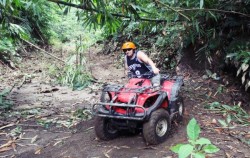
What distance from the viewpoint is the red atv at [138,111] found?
4.04 m

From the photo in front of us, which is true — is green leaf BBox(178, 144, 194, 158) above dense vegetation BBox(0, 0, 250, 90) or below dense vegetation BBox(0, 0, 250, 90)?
below

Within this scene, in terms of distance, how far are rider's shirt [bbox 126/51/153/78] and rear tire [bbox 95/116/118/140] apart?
1.08 m

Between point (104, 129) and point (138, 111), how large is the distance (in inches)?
24.0

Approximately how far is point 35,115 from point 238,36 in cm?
475

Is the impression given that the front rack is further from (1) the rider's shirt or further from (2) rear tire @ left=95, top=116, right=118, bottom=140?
(1) the rider's shirt

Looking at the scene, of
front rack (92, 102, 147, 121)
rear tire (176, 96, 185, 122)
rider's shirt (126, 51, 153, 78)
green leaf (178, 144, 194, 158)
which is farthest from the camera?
rider's shirt (126, 51, 153, 78)

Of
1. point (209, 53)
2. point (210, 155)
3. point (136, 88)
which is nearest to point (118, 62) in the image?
point (209, 53)

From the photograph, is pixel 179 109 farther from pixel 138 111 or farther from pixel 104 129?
pixel 104 129

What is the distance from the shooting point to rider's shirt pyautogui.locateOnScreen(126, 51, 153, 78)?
5.06 meters

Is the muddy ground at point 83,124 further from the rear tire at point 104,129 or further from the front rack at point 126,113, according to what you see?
the front rack at point 126,113

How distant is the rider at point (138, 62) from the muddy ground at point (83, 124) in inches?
36.5

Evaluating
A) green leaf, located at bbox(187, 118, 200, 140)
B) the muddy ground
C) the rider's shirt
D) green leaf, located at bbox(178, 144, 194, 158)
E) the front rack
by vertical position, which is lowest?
the muddy ground

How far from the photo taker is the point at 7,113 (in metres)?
6.27

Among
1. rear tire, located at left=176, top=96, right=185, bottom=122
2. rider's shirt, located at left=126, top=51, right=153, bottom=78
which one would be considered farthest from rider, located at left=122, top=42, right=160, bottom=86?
rear tire, located at left=176, top=96, right=185, bottom=122
